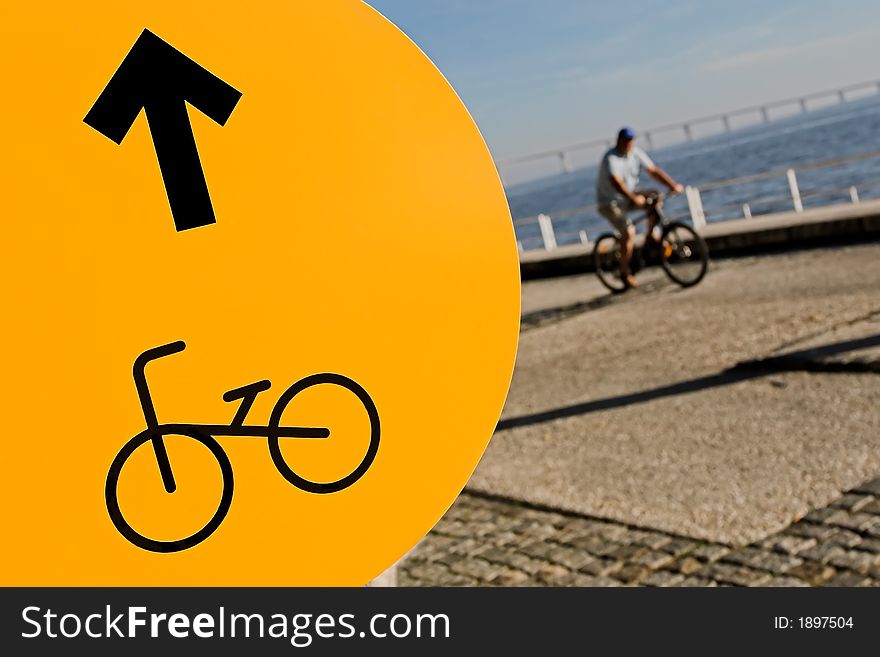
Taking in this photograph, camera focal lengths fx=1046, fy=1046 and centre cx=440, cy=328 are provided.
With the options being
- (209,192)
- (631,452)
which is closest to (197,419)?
(209,192)

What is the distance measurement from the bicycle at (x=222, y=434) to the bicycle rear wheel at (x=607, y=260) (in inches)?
447

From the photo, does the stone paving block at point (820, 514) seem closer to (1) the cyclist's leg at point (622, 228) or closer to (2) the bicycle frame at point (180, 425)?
(2) the bicycle frame at point (180, 425)

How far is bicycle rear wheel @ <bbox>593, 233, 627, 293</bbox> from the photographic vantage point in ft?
40.4

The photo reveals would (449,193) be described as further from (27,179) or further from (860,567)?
(860,567)

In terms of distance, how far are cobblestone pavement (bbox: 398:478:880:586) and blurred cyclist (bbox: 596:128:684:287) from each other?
22.1 feet

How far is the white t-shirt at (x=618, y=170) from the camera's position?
11398 mm

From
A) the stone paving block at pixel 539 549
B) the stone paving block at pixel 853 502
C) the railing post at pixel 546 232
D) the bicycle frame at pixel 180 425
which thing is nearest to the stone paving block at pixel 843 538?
the stone paving block at pixel 853 502

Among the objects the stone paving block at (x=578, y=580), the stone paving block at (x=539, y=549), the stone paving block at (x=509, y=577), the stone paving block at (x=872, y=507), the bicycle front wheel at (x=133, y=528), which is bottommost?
the stone paving block at (x=872, y=507)

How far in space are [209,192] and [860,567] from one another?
3595 mm

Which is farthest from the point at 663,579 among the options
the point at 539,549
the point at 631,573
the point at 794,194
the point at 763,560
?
the point at 794,194

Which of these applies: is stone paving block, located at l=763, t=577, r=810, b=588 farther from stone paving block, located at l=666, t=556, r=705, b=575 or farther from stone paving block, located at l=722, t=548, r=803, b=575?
stone paving block, located at l=666, t=556, r=705, b=575

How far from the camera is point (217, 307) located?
1.02 metres

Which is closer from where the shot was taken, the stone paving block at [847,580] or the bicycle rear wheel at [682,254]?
the stone paving block at [847,580]

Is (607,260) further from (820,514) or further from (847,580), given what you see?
(847,580)
